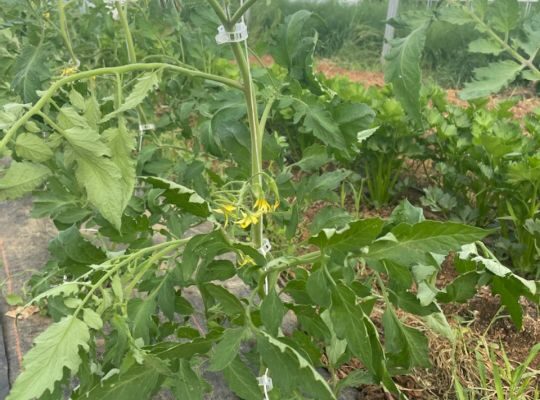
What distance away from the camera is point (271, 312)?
3.28 ft

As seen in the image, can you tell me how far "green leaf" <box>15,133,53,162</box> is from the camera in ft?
2.74

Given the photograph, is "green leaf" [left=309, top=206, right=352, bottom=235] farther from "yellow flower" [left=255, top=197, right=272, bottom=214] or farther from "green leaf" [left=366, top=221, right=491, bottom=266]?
"green leaf" [left=366, top=221, right=491, bottom=266]

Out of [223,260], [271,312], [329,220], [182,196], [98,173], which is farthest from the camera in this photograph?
[329,220]

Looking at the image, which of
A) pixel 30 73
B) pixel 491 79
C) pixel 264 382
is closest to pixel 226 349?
pixel 264 382

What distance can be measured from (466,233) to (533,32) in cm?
31

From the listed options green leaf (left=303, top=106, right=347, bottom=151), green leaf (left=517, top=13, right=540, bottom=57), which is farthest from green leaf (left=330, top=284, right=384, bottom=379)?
green leaf (left=517, top=13, right=540, bottom=57)

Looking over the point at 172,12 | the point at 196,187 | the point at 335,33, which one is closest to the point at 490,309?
the point at 196,187

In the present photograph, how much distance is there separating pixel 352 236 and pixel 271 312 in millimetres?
227

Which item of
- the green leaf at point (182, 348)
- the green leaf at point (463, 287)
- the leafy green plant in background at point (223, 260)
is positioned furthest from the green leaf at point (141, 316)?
the green leaf at point (463, 287)

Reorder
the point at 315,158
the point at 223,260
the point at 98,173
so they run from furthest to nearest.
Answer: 1. the point at 315,158
2. the point at 223,260
3. the point at 98,173

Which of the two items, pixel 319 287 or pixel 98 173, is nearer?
pixel 98 173

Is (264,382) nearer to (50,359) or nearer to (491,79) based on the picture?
(50,359)

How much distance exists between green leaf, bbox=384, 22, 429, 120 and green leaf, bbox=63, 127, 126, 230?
1.24ft

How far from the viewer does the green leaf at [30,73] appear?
3.92 ft
